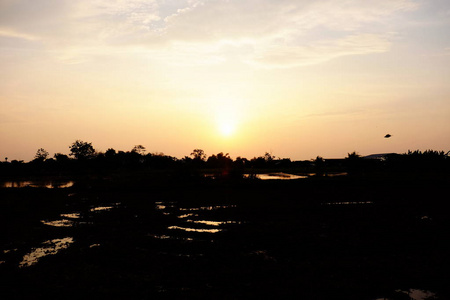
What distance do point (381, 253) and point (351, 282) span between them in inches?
170

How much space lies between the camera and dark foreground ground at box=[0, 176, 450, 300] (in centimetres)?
1161

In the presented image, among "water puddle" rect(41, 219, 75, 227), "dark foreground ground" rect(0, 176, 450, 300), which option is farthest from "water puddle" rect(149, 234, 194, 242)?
"water puddle" rect(41, 219, 75, 227)

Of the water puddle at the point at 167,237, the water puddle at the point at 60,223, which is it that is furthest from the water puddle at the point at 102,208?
the water puddle at the point at 167,237

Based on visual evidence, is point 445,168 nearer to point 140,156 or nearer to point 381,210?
point 381,210

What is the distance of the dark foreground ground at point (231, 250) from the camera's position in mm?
11609

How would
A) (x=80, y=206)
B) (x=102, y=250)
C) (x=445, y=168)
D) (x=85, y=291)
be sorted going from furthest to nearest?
(x=445, y=168) → (x=80, y=206) → (x=102, y=250) → (x=85, y=291)

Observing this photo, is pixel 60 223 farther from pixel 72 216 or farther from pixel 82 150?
pixel 82 150

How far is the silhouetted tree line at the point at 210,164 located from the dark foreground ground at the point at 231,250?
2926 cm

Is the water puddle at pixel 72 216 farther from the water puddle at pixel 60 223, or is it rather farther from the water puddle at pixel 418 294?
the water puddle at pixel 418 294

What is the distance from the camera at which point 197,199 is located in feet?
123

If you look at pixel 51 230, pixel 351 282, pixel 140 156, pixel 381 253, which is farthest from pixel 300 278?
pixel 140 156

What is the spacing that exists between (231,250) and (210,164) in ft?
360

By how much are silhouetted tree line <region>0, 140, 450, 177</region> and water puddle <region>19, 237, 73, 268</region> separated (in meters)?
37.7

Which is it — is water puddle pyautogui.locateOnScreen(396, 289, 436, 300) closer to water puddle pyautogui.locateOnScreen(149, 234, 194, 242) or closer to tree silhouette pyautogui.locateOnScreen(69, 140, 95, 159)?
water puddle pyautogui.locateOnScreen(149, 234, 194, 242)
